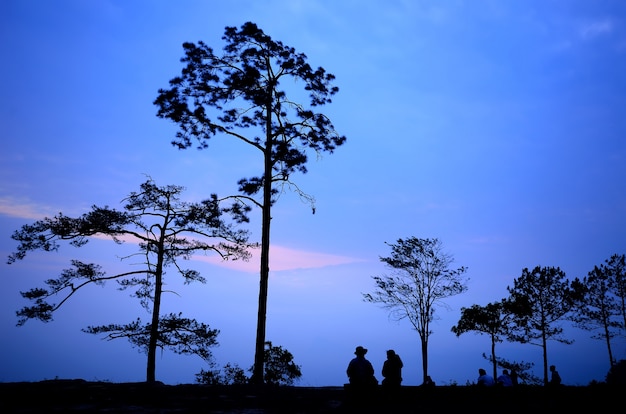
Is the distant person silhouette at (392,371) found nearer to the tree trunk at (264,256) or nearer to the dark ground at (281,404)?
the dark ground at (281,404)

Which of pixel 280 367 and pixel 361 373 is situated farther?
pixel 280 367

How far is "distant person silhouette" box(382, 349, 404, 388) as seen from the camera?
11.0 meters

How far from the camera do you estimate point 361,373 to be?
393 inches

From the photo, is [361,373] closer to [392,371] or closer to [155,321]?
[392,371]

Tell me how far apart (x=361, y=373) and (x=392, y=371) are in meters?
1.50

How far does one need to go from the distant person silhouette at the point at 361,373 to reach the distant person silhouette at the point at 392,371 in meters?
0.98

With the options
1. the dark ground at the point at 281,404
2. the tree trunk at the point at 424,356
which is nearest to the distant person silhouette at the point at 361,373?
the dark ground at the point at 281,404

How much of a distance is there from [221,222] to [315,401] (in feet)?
52.3

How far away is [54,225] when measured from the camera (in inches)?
832

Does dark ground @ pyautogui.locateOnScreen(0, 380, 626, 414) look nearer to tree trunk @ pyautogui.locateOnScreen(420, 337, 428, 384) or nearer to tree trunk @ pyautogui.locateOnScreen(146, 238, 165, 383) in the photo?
tree trunk @ pyautogui.locateOnScreen(146, 238, 165, 383)

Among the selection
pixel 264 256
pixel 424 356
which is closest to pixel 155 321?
pixel 264 256

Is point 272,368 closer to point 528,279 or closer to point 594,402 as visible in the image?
point 528,279

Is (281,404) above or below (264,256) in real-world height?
below

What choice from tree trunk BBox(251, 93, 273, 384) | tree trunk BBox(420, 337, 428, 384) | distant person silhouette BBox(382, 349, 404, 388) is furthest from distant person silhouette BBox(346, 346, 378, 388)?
tree trunk BBox(420, 337, 428, 384)
